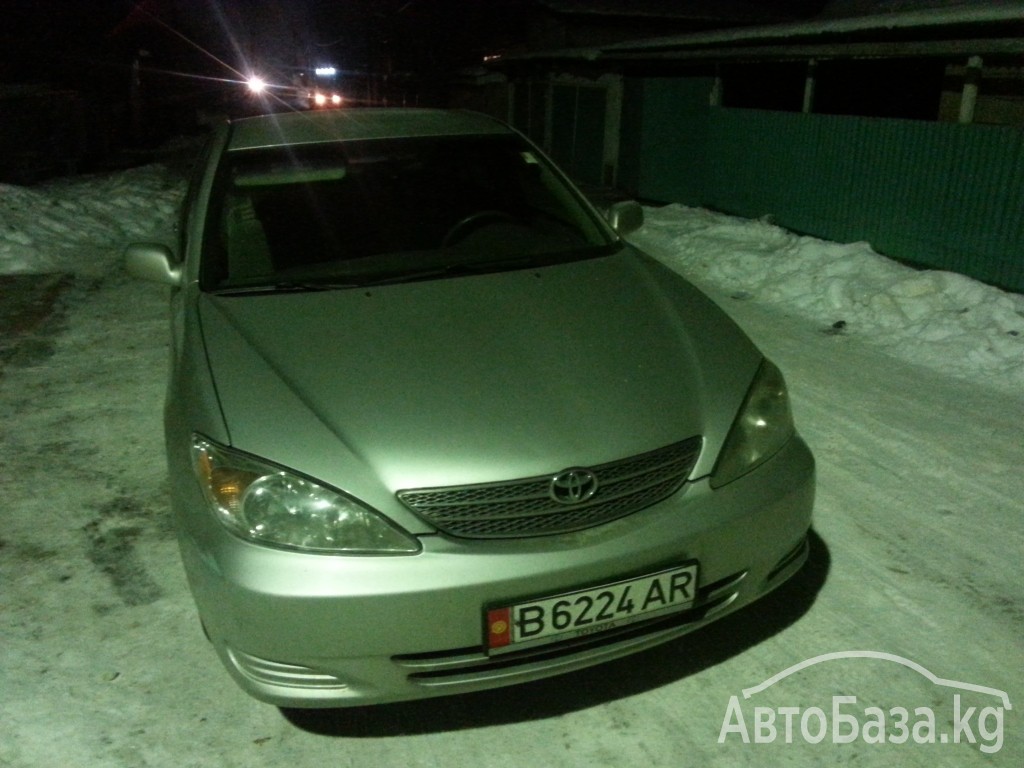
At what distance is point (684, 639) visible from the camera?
289 cm

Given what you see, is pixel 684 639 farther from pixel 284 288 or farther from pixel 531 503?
pixel 284 288

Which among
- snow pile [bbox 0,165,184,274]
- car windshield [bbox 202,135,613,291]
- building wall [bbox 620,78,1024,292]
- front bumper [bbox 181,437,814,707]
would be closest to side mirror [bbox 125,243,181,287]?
car windshield [bbox 202,135,613,291]

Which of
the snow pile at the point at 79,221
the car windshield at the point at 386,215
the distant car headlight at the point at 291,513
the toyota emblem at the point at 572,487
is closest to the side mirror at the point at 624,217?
the car windshield at the point at 386,215

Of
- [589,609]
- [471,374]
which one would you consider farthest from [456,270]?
[589,609]

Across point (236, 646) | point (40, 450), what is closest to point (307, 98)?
point (40, 450)

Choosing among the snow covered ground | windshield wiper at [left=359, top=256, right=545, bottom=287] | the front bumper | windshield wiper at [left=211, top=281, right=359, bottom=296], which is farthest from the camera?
windshield wiper at [left=359, top=256, right=545, bottom=287]

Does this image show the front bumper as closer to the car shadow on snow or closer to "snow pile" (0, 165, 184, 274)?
the car shadow on snow

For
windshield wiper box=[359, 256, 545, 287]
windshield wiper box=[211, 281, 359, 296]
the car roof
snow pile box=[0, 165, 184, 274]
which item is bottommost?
snow pile box=[0, 165, 184, 274]

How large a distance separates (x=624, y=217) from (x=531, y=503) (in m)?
2.14

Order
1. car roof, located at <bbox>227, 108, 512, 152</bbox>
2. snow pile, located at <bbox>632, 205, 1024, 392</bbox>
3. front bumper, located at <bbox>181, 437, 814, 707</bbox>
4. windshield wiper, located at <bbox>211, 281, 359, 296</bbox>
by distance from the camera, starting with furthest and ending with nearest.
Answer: snow pile, located at <bbox>632, 205, 1024, 392</bbox>
car roof, located at <bbox>227, 108, 512, 152</bbox>
windshield wiper, located at <bbox>211, 281, 359, 296</bbox>
front bumper, located at <bbox>181, 437, 814, 707</bbox>

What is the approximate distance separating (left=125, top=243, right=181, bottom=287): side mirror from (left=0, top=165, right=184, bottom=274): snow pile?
5.70 meters

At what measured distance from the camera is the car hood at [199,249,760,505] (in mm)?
2352

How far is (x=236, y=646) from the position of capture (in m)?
2.33

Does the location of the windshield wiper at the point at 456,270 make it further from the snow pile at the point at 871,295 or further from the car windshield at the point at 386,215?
the snow pile at the point at 871,295
